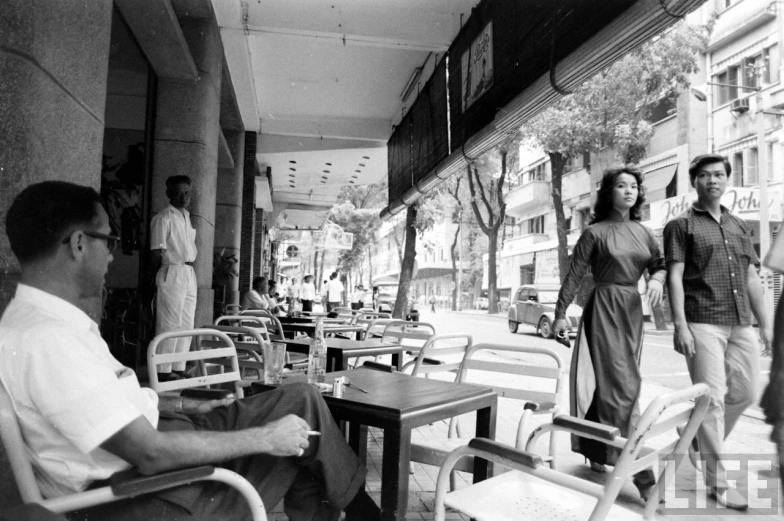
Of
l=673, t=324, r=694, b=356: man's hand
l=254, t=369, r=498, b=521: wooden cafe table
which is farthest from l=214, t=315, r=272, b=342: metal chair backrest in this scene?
l=673, t=324, r=694, b=356: man's hand

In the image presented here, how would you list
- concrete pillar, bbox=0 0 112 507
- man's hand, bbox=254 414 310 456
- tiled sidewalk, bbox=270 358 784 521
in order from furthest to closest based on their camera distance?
tiled sidewalk, bbox=270 358 784 521, concrete pillar, bbox=0 0 112 507, man's hand, bbox=254 414 310 456

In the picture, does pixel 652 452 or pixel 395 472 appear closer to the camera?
pixel 652 452

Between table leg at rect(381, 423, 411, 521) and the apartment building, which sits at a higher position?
the apartment building

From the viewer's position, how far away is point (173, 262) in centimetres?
517

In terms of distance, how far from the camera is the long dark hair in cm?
360

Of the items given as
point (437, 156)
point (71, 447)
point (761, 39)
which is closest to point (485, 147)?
point (437, 156)

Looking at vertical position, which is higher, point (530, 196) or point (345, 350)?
point (530, 196)

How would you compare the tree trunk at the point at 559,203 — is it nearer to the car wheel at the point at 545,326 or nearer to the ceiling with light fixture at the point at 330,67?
the car wheel at the point at 545,326

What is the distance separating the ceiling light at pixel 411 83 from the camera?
346 inches

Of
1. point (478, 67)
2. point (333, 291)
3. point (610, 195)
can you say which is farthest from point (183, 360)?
point (333, 291)

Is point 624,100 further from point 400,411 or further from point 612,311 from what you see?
point 400,411

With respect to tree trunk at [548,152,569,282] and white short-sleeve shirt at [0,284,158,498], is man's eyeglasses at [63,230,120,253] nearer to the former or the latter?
white short-sleeve shirt at [0,284,158,498]

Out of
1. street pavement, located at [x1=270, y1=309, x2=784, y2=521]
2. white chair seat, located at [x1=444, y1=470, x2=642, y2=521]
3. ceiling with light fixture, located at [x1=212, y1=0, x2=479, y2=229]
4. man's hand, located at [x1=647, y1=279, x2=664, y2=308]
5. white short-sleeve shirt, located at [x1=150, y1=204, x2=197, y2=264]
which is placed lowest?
street pavement, located at [x1=270, y1=309, x2=784, y2=521]

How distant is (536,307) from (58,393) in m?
16.0
